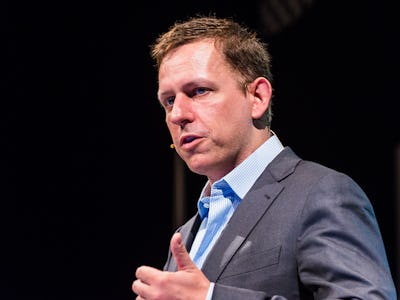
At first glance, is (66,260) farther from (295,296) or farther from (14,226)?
(295,296)

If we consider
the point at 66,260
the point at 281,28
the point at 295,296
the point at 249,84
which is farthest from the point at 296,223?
the point at 281,28

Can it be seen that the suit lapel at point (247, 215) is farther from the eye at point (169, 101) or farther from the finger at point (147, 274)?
the eye at point (169, 101)

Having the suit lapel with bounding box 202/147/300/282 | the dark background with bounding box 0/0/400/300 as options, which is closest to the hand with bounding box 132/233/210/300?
the suit lapel with bounding box 202/147/300/282

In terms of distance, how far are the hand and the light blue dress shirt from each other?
0.30m

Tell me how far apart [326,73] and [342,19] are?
14.4 inches

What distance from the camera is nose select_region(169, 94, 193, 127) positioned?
1.51 meters

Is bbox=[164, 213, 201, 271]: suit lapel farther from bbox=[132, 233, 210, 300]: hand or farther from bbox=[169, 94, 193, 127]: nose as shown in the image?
bbox=[132, 233, 210, 300]: hand

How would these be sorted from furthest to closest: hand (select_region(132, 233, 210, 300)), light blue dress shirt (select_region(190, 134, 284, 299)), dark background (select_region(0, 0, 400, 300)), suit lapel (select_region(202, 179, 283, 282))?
dark background (select_region(0, 0, 400, 300)), light blue dress shirt (select_region(190, 134, 284, 299)), suit lapel (select_region(202, 179, 283, 282)), hand (select_region(132, 233, 210, 300))

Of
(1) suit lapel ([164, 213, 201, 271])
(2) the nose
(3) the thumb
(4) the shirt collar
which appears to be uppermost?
(2) the nose

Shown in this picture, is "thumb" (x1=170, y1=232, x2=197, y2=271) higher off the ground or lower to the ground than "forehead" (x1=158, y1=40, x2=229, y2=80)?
lower

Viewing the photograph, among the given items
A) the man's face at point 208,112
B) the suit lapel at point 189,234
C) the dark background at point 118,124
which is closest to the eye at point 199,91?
the man's face at point 208,112

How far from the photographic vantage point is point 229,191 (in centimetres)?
154

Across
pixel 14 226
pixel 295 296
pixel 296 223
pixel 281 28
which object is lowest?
pixel 14 226

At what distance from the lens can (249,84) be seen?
1.60 m
